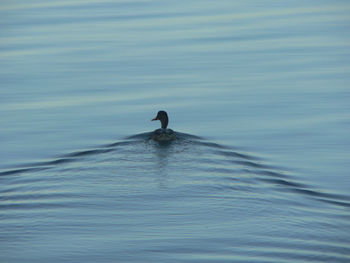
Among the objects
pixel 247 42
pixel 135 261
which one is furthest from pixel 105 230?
pixel 247 42

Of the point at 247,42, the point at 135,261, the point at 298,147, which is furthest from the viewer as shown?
the point at 247,42

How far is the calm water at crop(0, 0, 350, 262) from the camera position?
41.4ft

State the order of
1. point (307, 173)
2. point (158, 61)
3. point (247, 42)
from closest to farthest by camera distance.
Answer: point (307, 173)
point (158, 61)
point (247, 42)

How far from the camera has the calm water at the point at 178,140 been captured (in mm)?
12633

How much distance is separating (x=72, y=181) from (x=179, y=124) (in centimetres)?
537

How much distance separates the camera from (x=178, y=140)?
1752cm

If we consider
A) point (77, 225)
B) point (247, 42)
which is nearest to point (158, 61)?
point (247, 42)

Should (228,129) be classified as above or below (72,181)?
above

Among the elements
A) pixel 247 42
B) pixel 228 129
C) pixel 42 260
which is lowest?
pixel 42 260

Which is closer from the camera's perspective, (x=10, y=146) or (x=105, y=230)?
(x=105, y=230)

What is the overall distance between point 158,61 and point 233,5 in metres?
13.1

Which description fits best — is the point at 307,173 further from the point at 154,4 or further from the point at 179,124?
the point at 154,4

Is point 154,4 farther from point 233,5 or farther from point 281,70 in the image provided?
point 281,70

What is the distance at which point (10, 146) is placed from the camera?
60.0 ft
